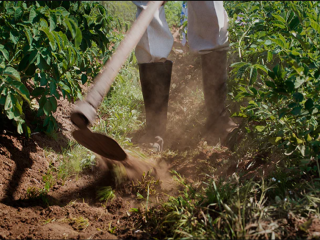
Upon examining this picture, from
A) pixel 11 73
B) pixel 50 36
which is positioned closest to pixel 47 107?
pixel 11 73

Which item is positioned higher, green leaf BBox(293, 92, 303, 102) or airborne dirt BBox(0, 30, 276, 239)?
green leaf BBox(293, 92, 303, 102)

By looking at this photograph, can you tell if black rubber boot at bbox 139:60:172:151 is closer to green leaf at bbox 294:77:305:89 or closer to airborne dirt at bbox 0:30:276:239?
airborne dirt at bbox 0:30:276:239

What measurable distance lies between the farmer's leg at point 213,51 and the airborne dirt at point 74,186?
0.24m

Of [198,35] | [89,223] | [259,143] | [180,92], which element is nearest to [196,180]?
[259,143]

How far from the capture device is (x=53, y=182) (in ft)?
6.76

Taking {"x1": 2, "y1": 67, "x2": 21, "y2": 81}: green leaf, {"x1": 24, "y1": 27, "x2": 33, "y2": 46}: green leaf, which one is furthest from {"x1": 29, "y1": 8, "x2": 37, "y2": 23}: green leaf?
{"x1": 2, "y1": 67, "x2": 21, "y2": 81}: green leaf

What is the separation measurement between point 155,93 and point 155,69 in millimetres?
209

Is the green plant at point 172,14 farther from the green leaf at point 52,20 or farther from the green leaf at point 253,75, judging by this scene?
the green leaf at point 253,75

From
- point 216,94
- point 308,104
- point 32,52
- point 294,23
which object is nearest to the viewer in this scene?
point 308,104

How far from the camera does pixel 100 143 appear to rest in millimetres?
1880

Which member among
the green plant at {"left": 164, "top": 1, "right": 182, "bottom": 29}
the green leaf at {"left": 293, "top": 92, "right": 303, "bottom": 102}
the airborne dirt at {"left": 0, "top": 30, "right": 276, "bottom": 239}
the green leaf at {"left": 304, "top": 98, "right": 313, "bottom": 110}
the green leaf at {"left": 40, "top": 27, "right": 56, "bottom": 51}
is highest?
the green plant at {"left": 164, "top": 1, "right": 182, "bottom": 29}

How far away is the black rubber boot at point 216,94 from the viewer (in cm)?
262

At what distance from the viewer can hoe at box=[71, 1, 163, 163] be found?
63.9 inches

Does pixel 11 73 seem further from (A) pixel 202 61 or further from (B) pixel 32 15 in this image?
(A) pixel 202 61
